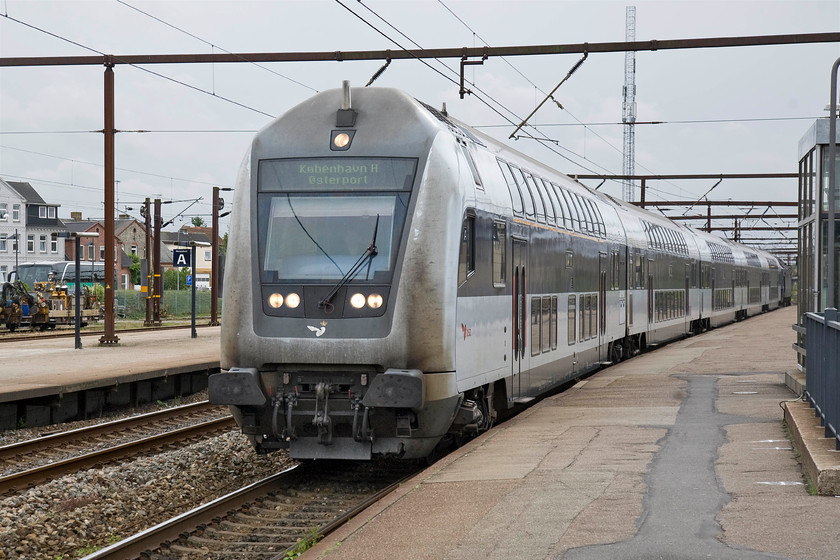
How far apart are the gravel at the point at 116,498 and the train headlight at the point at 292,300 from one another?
2.05 meters

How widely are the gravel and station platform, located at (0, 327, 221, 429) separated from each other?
4393 millimetres

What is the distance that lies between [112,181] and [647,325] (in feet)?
44.0

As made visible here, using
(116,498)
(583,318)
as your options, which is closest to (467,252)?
(116,498)

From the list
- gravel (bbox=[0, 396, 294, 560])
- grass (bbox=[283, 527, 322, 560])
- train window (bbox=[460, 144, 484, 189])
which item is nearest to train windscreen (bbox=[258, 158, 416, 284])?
train window (bbox=[460, 144, 484, 189])

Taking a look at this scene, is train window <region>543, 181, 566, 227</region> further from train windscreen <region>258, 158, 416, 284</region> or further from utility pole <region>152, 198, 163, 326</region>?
utility pole <region>152, 198, 163, 326</region>

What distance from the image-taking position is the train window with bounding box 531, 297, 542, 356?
46.3 ft

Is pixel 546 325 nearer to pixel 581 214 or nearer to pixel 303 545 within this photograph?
pixel 581 214

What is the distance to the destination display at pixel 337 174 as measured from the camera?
1039 centimetres

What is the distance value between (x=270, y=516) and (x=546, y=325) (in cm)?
653

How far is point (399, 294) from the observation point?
10031 mm

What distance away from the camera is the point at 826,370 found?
9742mm

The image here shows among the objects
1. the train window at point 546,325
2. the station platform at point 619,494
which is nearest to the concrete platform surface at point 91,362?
the train window at point 546,325

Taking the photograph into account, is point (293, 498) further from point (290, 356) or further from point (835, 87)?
point (835, 87)

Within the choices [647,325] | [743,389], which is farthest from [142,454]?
[647,325]
